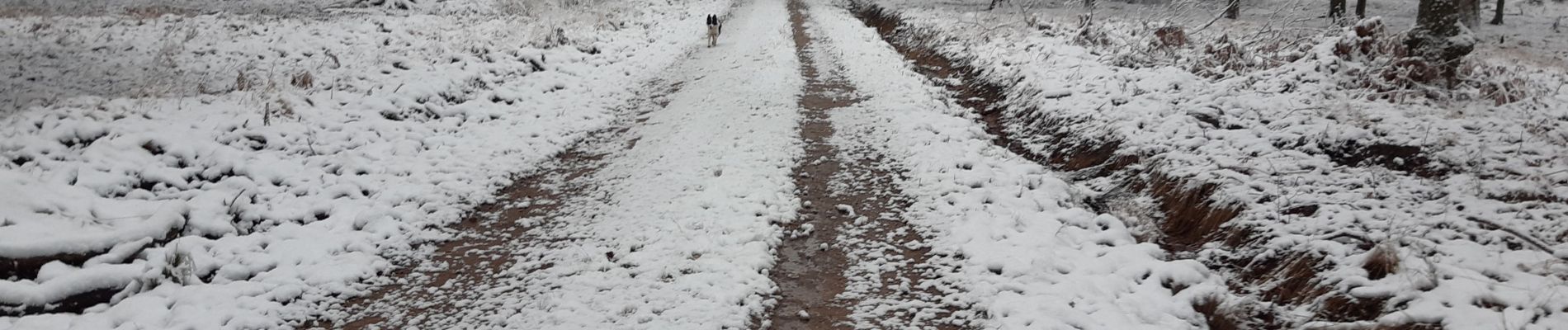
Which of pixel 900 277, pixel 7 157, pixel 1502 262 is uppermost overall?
pixel 7 157

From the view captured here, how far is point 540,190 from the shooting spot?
8.14 m

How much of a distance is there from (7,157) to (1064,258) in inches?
363

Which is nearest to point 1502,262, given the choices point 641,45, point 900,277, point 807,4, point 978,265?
point 978,265

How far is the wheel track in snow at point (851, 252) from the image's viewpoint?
5.34 metres

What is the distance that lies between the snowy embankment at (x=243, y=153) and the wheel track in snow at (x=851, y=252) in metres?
3.48

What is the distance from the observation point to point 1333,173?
6.18 meters

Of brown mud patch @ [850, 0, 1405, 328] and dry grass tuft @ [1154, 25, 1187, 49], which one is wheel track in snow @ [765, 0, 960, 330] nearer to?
brown mud patch @ [850, 0, 1405, 328]

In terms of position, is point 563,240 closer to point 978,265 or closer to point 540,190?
point 540,190

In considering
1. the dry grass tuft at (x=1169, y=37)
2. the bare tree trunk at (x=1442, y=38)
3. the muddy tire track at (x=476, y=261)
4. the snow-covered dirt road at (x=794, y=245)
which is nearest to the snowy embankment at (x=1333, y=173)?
the bare tree trunk at (x=1442, y=38)

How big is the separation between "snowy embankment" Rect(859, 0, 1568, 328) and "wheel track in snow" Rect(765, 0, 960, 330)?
6.81ft

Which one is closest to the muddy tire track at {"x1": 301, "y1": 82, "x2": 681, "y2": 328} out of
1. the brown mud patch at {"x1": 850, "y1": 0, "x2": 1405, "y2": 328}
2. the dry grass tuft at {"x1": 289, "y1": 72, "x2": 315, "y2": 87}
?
the dry grass tuft at {"x1": 289, "y1": 72, "x2": 315, "y2": 87}

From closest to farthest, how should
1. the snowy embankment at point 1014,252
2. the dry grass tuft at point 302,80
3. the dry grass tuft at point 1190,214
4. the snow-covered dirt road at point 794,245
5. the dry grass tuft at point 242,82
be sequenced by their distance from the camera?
1. the snowy embankment at point 1014,252
2. the snow-covered dirt road at point 794,245
3. the dry grass tuft at point 1190,214
4. the dry grass tuft at point 242,82
5. the dry grass tuft at point 302,80

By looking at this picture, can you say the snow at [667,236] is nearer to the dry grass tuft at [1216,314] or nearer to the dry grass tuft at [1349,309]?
the dry grass tuft at [1216,314]

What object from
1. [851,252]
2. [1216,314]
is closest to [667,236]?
[851,252]
